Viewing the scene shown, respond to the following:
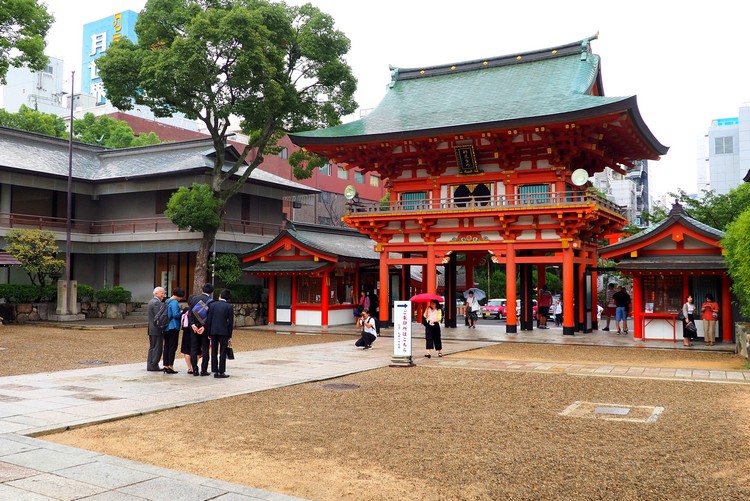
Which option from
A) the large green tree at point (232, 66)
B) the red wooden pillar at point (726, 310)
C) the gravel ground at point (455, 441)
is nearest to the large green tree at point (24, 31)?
the large green tree at point (232, 66)

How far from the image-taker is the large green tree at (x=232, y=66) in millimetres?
25422

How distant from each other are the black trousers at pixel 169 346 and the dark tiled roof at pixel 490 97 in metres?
14.4

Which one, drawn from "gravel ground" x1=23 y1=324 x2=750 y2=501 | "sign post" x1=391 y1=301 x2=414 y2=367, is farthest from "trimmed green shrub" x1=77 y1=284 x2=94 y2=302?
"gravel ground" x1=23 y1=324 x2=750 y2=501

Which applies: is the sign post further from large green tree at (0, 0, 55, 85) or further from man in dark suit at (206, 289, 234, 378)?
large green tree at (0, 0, 55, 85)

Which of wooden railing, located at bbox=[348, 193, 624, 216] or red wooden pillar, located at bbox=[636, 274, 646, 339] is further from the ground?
wooden railing, located at bbox=[348, 193, 624, 216]

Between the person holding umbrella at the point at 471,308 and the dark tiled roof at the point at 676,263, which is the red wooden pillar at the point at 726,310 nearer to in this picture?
the dark tiled roof at the point at 676,263

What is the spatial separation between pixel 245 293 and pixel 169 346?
682 inches

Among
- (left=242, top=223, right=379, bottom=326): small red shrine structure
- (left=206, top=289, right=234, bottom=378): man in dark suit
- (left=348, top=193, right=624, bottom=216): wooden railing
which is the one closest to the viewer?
(left=206, top=289, right=234, bottom=378): man in dark suit

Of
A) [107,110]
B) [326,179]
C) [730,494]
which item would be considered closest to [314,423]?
[730,494]

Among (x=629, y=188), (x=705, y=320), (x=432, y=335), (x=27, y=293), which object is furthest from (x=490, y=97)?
(x=629, y=188)

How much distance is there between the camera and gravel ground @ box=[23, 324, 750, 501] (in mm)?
6219

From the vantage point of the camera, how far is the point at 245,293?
3102 cm

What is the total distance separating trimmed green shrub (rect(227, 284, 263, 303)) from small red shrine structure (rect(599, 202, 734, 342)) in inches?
646

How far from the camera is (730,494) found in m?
5.89
